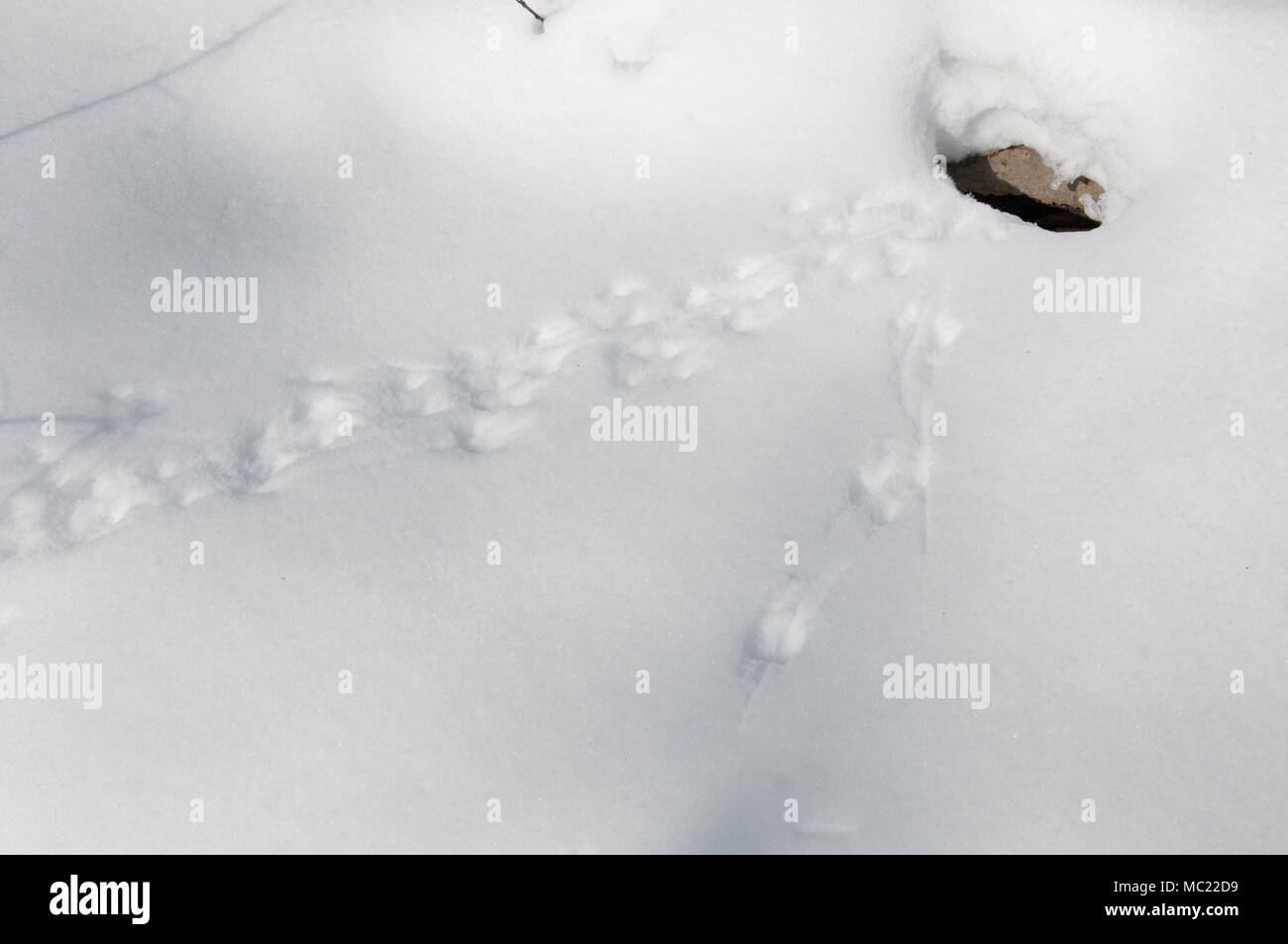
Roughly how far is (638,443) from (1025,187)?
151 centimetres

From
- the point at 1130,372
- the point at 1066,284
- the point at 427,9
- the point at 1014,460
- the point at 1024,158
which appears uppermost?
the point at 427,9

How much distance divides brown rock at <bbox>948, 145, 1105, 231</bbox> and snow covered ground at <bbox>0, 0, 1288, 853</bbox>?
0.17 ft

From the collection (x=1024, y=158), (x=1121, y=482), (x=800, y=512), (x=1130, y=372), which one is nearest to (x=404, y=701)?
(x=800, y=512)

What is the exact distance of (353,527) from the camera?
2211mm

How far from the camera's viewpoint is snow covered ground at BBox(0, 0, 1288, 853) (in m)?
2.07

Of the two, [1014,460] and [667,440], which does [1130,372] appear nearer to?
[1014,460]

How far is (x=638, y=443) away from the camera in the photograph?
2.31 m

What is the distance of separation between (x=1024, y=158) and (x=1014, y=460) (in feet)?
3.59
